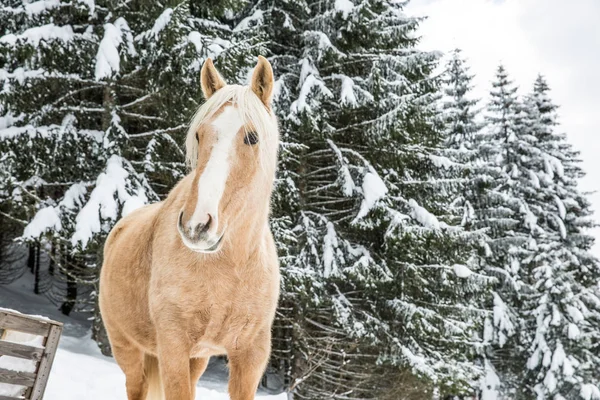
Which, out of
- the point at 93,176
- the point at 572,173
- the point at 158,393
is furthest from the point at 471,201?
the point at 158,393

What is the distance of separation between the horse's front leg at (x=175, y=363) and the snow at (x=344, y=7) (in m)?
11.5

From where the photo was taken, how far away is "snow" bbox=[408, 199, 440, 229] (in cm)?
1250

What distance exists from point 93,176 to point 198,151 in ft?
29.9

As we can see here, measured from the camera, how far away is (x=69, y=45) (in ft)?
33.4

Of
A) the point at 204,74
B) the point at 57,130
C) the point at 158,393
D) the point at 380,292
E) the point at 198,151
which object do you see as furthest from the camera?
the point at 380,292

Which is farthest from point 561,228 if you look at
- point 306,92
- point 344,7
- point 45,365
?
point 45,365

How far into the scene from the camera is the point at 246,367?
2691 millimetres

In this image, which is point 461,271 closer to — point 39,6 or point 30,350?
point 39,6

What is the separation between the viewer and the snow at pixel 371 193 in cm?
1211

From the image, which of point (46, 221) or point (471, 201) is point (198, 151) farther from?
point (471, 201)

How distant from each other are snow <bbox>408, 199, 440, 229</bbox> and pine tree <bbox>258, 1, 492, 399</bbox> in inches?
1.2

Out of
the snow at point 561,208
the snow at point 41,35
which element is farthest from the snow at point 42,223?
the snow at point 561,208

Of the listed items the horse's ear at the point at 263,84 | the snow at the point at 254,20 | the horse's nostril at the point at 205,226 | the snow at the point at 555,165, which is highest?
the snow at the point at 254,20

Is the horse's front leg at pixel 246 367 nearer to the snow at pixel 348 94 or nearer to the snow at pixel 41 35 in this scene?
the snow at pixel 41 35
